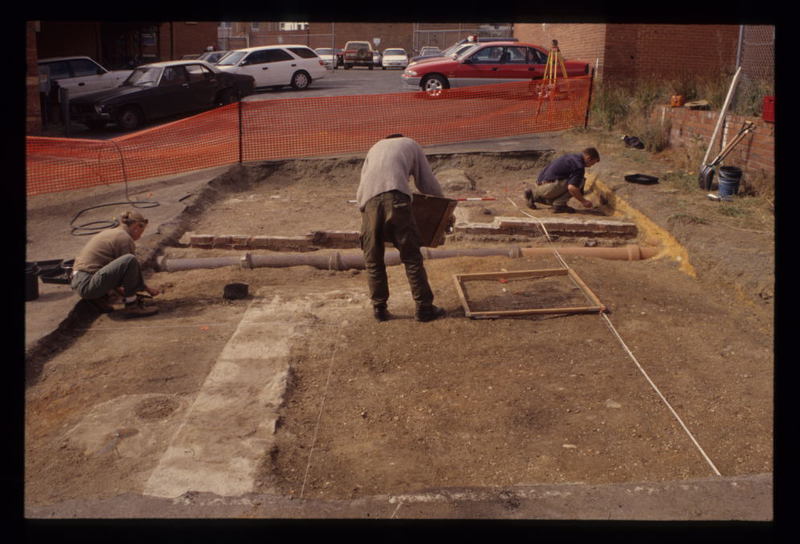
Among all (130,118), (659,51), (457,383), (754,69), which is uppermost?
(659,51)

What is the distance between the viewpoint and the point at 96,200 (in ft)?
35.4

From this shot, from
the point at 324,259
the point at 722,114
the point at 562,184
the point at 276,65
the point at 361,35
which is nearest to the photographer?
the point at 324,259

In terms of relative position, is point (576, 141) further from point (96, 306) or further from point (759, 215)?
point (96, 306)

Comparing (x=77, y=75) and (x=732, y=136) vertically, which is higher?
(x=77, y=75)

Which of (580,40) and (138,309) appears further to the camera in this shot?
(580,40)

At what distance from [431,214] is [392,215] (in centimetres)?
61

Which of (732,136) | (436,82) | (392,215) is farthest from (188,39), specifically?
(392,215)

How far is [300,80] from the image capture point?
2359 cm

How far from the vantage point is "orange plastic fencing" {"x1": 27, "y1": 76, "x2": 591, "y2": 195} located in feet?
39.5

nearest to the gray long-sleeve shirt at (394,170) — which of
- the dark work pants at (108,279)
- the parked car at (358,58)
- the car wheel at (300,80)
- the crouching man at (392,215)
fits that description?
the crouching man at (392,215)

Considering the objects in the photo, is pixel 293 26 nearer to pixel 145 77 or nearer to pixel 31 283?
pixel 145 77

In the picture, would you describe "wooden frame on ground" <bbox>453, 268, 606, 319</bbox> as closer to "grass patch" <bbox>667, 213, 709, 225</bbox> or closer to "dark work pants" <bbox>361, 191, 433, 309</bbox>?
"dark work pants" <bbox>361, 191, 433, 309</bbox>

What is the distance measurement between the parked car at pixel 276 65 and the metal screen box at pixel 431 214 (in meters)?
16.6

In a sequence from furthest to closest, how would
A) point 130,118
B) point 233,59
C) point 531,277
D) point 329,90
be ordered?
1. point 329,90
2. point 233,59
3. point 130,118
4. point 531,277
